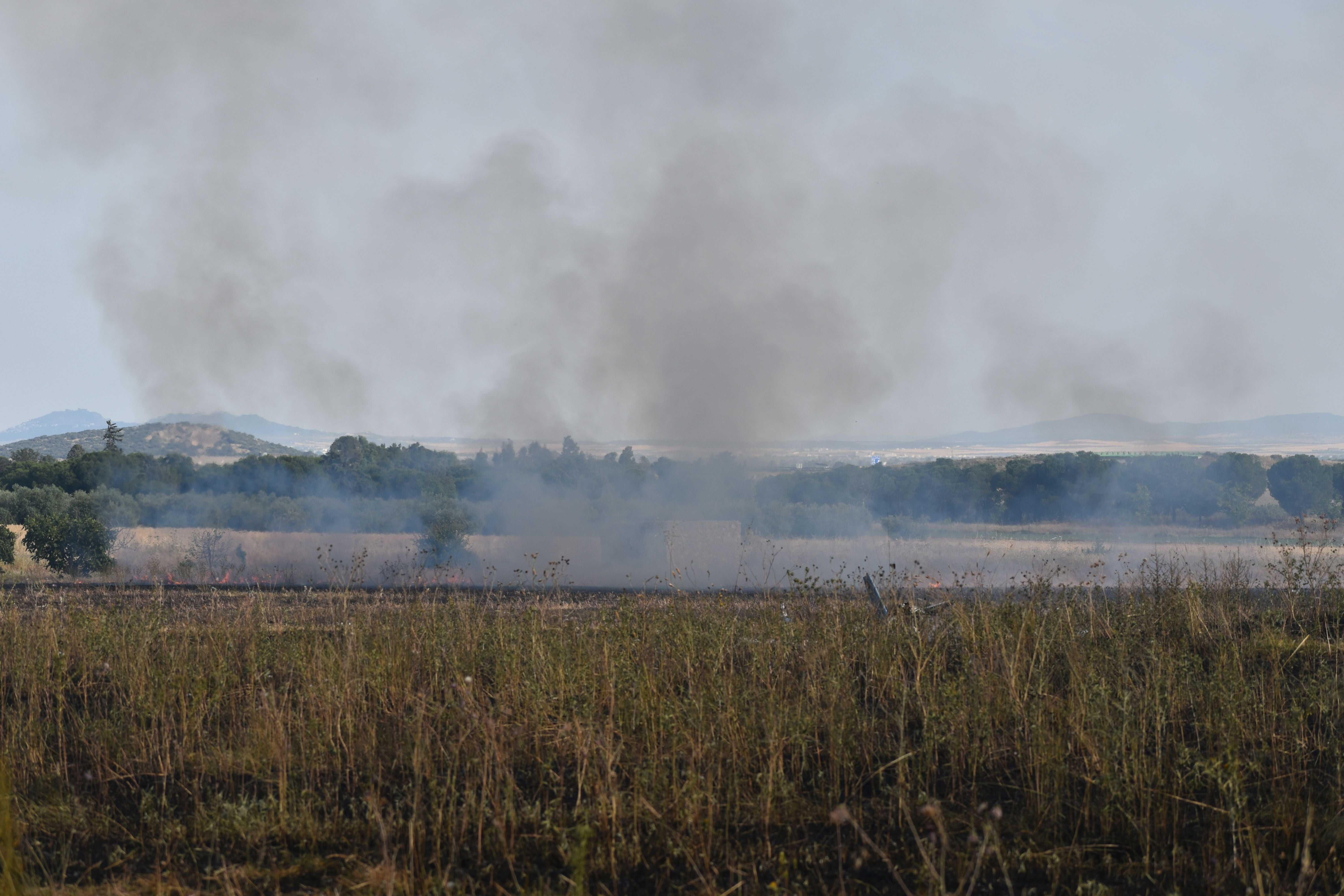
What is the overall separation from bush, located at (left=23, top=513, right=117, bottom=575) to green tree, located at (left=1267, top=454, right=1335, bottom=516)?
44127mm

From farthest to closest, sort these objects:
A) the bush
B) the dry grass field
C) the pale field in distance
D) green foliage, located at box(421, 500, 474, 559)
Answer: green foliage, located at box(421, 500, 474, 559) < the bush < the pale field in distance < the dry grass field

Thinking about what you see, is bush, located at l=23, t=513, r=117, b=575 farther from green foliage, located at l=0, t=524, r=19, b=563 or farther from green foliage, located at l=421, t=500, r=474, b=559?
green foliage, located at l=421, t=500, r=474, b=559

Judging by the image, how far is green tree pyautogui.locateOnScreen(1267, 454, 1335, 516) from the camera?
37.7m

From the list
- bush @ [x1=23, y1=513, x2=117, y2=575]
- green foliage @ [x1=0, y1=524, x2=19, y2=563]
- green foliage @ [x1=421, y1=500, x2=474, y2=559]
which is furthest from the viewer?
green foliage @ [x1=421, y1=500, x2=474, y2=559]

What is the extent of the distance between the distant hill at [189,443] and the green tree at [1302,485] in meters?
42.5

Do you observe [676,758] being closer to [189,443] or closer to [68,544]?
[68,544]

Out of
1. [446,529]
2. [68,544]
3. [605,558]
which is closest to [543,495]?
[446,529]

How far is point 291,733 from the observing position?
18.4 feet

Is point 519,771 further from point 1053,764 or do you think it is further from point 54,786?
point 1053,764

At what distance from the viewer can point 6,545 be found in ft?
73.7

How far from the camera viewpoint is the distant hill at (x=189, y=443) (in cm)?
3906

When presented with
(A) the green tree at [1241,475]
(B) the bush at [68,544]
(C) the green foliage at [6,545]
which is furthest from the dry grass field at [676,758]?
(A) the green tree at [1241,475]

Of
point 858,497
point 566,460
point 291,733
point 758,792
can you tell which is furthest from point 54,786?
point 858,497

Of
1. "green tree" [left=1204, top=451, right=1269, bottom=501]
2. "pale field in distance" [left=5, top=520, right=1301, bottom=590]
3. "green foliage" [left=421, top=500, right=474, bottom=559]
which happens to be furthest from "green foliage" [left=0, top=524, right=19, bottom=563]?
"green tree" [left=1204, top=451, right=1269, bottom=501]
